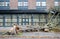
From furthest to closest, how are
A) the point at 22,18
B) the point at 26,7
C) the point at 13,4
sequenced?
1. the point at 13,4
2. the point at 26,7
3. the point at 22,18

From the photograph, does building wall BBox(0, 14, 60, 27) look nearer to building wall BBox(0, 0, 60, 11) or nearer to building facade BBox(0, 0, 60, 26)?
building facade BBox(0, 0, 60, 26)

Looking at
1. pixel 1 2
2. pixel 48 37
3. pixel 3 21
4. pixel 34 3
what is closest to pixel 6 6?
pixel 1 2

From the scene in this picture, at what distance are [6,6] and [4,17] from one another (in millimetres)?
2996

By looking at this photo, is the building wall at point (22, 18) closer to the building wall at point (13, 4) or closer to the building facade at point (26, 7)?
the building facade at point (26, 7)

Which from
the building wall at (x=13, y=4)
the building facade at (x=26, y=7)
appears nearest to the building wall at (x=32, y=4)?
the building facade at (x=26, y=7)

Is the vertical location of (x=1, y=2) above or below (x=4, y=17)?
above

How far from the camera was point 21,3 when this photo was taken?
124 ft

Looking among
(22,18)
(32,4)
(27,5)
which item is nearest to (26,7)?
(27,5)

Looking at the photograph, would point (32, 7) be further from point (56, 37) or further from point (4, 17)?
point (56, 37)

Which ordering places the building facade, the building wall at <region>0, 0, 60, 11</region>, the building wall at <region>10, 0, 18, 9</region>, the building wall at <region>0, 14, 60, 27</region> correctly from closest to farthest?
the building wall at <region>0, 14, 60, 27</region>
the building facade
the building wall at <region>0, 0, 60, 11</region>
the building wall at <region>10, 0, 18, 9</region>

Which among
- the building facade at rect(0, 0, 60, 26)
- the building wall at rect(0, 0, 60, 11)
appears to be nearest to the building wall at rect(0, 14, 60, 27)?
the building facade at rect(0, 0, 60, 26)

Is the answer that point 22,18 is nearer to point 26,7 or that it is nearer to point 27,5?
point 26,7

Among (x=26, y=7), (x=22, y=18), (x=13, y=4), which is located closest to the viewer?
(x=22, y=18)

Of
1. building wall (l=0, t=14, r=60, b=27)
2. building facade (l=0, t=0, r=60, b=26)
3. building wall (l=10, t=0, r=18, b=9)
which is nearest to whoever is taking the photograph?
building wall (l=0, t=14, r=60, b=27)
